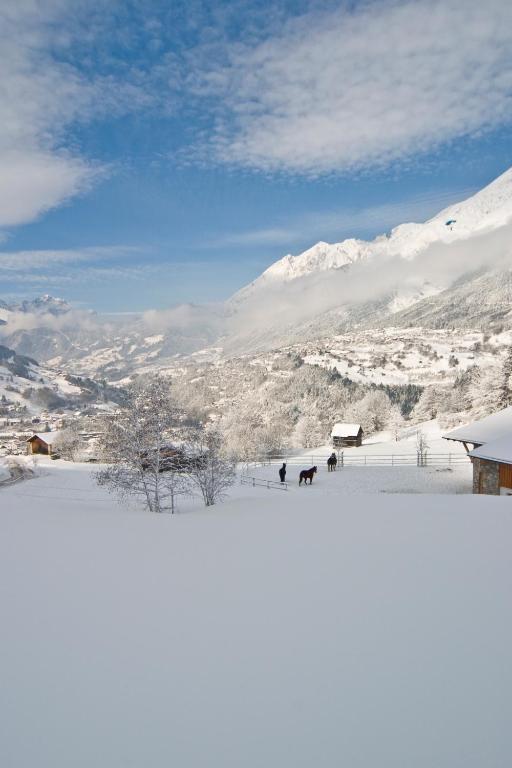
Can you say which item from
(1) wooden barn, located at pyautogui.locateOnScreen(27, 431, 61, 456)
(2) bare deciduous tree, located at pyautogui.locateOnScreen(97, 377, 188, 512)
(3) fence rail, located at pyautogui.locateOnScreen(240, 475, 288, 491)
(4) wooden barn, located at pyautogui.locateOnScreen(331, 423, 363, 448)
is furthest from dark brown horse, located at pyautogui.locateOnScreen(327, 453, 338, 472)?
(1) wooden barn, located at pyautogui.locateOnScreen(27, 431, 61, 456)

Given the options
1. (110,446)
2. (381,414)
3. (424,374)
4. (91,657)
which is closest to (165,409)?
(110,446)

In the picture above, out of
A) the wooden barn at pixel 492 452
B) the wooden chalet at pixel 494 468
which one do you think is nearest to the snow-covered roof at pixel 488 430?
the wooden barn at pixel 492 452

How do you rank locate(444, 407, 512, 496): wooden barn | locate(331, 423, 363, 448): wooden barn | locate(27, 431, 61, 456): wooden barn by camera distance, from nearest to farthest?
1. locate(444, 407, 512, 496): wooden barn
2. locate(331, 423, 363, 448): wooden barn
3. locate(27, 431, 61, 456): wooden barn

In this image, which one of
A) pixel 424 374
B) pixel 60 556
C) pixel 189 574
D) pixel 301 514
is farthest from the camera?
pixel 424 374

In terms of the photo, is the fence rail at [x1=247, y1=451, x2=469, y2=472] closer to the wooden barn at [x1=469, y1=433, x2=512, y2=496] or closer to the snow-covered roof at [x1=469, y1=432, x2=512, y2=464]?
the wooden barn at [x1=469, y1=433, x2=512, y2=496]

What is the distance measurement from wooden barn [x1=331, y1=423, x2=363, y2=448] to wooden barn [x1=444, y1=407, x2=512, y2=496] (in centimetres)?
3304

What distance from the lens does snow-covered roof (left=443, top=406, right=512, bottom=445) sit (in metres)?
23.7

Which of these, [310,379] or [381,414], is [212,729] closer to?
[381,414]

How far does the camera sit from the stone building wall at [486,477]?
74.2ft

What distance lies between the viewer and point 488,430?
24.8 metres

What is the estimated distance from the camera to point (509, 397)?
152 ft

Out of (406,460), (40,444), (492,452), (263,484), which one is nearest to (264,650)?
(492,452)

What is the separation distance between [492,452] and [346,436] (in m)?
38.7

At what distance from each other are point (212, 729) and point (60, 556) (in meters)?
5.90
